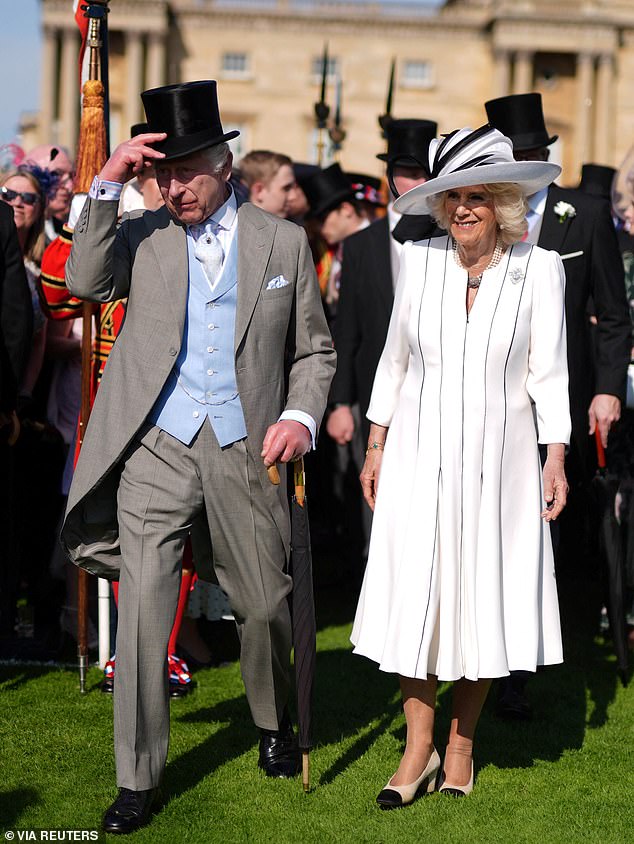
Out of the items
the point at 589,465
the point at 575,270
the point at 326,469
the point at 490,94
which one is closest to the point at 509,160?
the point at 575,270

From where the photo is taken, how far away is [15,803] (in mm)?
4395

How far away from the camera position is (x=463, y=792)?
4.58 meters

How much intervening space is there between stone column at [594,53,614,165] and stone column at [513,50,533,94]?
337 cm

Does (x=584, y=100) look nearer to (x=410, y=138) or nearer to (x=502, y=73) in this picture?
(x=502, y=73)

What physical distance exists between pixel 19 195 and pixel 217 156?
2.27m

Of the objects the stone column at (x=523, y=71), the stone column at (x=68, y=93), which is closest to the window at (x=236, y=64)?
the stone column at (x=68, y=93)

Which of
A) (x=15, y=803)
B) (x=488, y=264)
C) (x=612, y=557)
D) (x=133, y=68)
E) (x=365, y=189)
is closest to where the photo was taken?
(x=15, y=803)

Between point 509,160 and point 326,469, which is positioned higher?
point 509,160

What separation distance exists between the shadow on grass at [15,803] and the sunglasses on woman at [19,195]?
3017 mm

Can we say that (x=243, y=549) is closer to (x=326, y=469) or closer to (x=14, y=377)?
(x=14, y=377)

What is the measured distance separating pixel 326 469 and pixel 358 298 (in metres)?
2.32

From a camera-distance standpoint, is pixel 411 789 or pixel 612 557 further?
pixel 612 557

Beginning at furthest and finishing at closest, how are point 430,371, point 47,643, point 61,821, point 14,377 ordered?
point 47,643 → point 14,377 → point 430,371 → point 61,821

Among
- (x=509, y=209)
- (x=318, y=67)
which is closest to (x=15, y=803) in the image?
(x=509, y=209)
